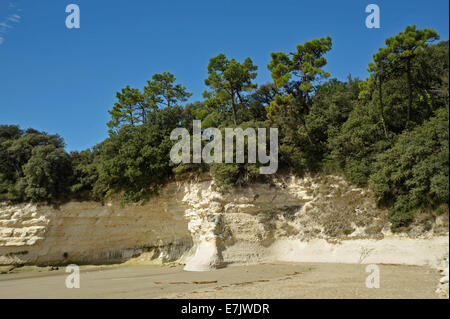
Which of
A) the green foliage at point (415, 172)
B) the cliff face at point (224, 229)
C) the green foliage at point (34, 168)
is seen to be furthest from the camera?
the green foliage at point (34, 168)

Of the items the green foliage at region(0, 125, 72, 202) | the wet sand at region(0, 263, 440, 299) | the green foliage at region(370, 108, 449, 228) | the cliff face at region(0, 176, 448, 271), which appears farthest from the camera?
the green foliage at region(0, 125, 72, 202)

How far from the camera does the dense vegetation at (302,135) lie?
16.5 m

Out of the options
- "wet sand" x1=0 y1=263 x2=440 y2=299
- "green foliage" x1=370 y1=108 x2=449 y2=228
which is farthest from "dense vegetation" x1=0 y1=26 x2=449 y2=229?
"wet sand" x1=0 y1=263 x2=440 y2=299

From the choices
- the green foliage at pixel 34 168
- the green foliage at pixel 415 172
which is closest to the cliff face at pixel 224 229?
the green foliage at pixel 415 172

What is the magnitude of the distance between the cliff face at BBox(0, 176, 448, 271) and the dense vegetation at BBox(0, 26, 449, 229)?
1116 mm

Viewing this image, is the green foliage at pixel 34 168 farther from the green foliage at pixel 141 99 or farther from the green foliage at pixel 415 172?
the green foliage at pixel 415 172

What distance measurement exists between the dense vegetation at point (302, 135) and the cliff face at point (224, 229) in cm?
112

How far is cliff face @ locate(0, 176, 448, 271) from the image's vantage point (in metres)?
17.1

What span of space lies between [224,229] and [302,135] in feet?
29.3

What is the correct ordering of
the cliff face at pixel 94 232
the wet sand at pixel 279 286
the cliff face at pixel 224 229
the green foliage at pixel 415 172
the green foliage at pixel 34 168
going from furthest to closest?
the green foliage at pixel 34 168 < the cliff face at pixel 94 232 < the cliff face at pixel 224 229 < the green foliage at pixel 415 172 < the wet sand at pixel 279 286

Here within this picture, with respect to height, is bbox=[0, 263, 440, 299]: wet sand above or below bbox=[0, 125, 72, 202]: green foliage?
below

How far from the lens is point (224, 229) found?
19922 millimetres

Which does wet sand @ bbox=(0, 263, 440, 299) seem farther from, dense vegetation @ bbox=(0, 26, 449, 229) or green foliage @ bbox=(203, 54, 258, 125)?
green foliage @ bbox=(203, 54, 258, 125)

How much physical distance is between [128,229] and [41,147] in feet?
35.0
